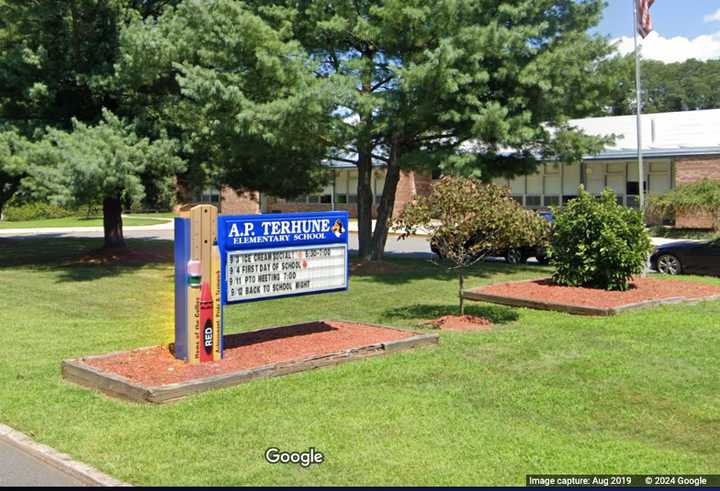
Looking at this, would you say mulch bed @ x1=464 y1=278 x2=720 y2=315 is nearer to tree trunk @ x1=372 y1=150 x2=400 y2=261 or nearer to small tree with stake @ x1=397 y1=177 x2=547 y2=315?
small tree with stake @ x1=397 y1=177 x2=547 y2=315

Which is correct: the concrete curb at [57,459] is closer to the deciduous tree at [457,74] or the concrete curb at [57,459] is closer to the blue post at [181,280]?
the blue post at [181,280]

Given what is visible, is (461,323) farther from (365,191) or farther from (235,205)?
(235,205)

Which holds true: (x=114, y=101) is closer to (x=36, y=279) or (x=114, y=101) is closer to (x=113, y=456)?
(x=36, y=279)

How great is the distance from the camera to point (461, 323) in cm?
1195

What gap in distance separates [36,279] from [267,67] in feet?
26.3

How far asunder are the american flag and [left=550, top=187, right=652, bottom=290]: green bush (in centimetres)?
666

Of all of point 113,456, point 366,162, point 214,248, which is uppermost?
point 366,162

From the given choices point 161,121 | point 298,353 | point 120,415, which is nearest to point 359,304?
point 298,353

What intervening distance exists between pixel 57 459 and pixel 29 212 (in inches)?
2195

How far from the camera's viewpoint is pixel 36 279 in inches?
797

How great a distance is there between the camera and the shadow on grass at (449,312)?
498 inches

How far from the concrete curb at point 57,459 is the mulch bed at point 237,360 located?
47.2 inches

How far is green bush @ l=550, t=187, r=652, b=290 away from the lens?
14117mm

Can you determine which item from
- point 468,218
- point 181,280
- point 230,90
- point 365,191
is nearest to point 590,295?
point 468,218
